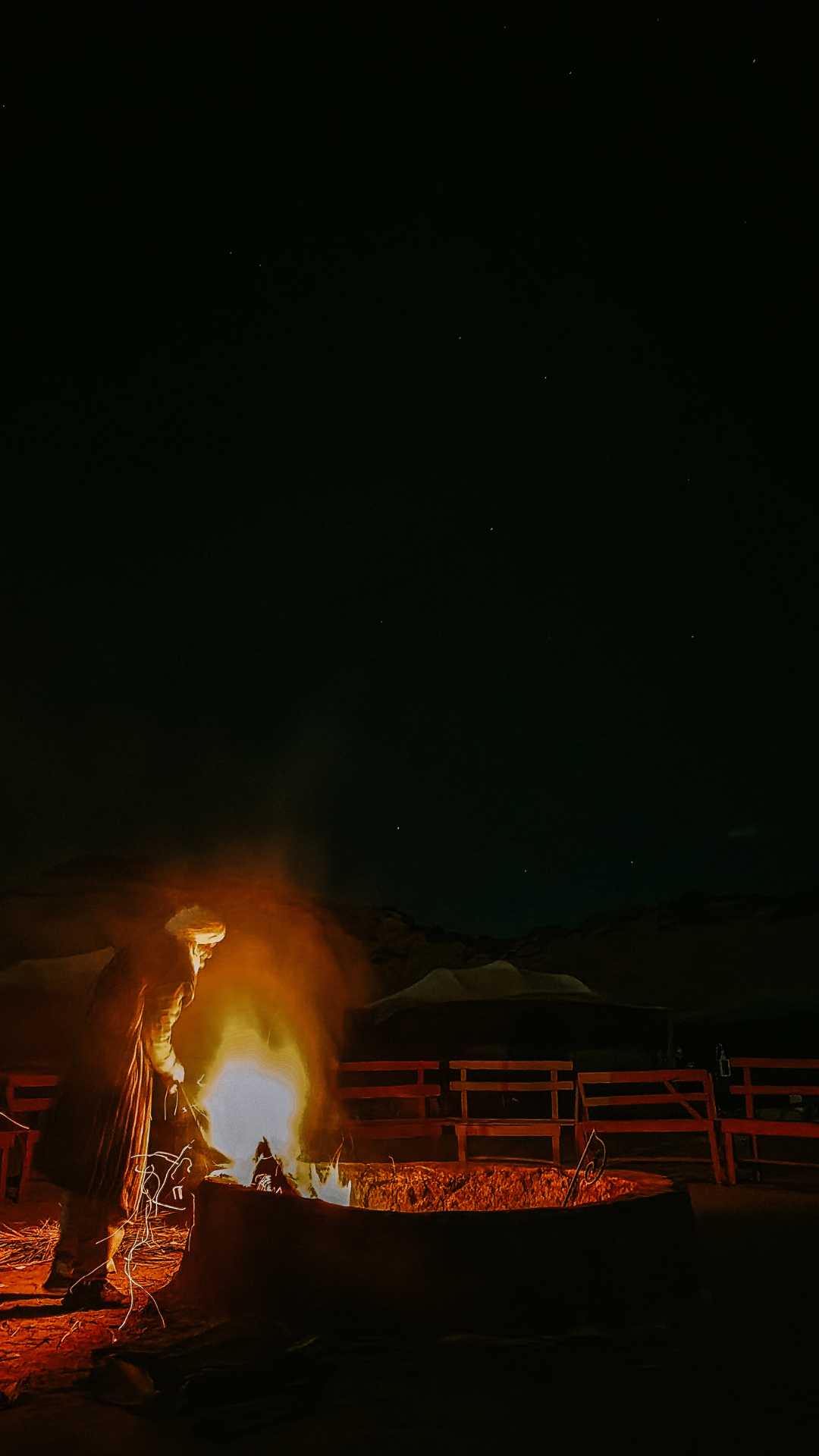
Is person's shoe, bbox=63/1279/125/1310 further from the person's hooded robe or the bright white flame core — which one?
the bright white flame core

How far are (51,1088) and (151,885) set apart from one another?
13957 mm

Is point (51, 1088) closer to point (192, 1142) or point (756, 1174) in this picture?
point (192, 1142)

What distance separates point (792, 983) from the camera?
1952 cm

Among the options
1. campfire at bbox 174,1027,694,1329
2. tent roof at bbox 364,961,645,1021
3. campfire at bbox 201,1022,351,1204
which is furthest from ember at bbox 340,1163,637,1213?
tent roof at bbox 364,961,645,1021

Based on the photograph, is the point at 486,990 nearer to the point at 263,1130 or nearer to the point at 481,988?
the point at 481,988

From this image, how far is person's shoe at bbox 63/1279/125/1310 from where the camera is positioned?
5926 millimetres

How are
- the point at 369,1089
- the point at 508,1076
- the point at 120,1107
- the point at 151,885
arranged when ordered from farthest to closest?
1. the point at 151,885
2. the point at 508,1076
3. the point at 369,1089
4. the point at 120,1107

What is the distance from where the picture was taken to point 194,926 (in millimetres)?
6465

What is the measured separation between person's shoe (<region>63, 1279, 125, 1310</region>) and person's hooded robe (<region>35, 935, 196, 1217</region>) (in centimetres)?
40

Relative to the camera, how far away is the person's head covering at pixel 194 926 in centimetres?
645

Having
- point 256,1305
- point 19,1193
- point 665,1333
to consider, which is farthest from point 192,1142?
point 19,1193

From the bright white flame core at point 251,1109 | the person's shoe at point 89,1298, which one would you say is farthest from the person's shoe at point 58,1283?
→ the bright white flame core at point 251,1109

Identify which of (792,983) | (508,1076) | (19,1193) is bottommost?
(19,1193)

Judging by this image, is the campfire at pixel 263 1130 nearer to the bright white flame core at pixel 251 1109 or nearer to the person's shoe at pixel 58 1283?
the bright white flame core at pixel 251 1109
